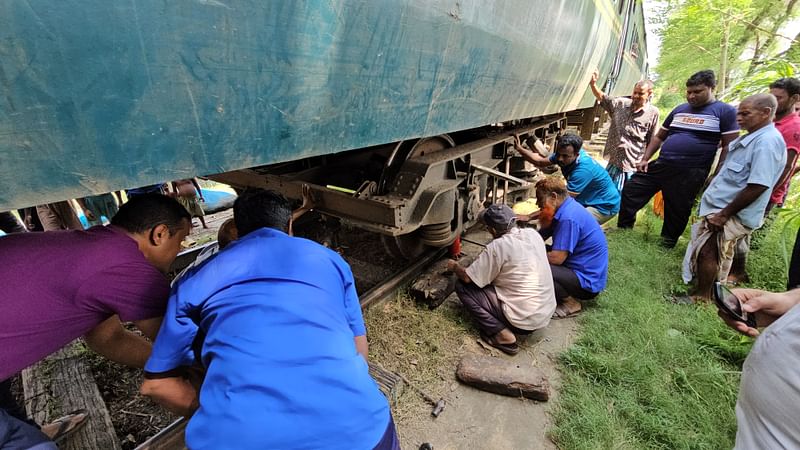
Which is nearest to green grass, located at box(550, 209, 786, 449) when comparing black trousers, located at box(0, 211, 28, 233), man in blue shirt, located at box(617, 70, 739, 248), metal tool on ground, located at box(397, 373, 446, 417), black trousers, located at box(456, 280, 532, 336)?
black trousers, located at box(456, 280, 532, 336)

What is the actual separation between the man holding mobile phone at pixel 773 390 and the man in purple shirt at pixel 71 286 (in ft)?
6.73

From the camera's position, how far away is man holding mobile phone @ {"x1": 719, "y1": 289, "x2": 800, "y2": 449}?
101 cm

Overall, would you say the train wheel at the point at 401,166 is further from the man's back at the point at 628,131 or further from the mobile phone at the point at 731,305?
the man's back at the point at 628,131

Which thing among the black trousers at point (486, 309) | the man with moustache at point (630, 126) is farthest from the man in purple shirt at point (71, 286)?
the man with moustache at point (630, 126)

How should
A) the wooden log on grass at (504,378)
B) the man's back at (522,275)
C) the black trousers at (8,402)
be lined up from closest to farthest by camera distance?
the black trousers at (8,402), the wooden log on grass at (504,378), the man's back at (522,275)

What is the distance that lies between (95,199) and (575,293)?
482cm

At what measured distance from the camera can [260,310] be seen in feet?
3.95

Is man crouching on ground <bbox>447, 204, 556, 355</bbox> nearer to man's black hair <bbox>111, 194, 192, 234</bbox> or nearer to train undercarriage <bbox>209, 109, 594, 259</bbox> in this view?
train undercarriage <bbox>209, 109, 594, 259</bbox>

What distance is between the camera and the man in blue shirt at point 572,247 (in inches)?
126

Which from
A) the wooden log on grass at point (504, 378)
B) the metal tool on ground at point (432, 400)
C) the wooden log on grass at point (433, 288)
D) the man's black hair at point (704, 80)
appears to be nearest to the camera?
the metal tool on ground at point (432, 400)

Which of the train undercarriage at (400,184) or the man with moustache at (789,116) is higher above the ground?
the man with moustache at (789,116)

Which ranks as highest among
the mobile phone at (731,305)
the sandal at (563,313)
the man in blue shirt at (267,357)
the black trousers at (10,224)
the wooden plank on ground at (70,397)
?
the mobile phone at (731,305)

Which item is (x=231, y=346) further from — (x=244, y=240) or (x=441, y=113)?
(x=441, y=113)

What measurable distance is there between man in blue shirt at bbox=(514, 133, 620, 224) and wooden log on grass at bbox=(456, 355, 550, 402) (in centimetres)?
256
